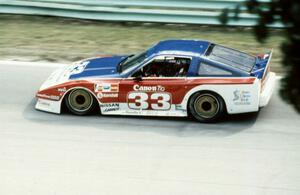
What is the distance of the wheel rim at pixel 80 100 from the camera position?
1019 centimetres

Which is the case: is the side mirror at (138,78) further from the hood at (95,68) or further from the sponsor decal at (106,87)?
the hood at (95,68)

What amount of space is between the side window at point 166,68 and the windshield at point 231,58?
1.35 ft

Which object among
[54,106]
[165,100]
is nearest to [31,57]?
[54,106]

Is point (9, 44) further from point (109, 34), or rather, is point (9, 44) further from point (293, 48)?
point (293, 48)

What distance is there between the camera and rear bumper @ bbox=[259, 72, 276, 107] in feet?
31.9

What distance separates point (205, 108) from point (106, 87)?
1.54 metres

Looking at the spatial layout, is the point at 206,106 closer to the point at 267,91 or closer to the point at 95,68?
the point at 267,91

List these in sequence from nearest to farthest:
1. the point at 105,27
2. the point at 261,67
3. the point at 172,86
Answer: the point at 172,86
the point at 261,67
the point at 105,27

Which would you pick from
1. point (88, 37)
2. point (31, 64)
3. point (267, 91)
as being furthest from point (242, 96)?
point (88, 37)

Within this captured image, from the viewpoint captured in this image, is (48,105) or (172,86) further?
(48,105)

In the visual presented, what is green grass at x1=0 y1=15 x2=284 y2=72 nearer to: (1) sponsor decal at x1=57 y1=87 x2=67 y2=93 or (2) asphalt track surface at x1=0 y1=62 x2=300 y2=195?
(2) asphalt track surface at x1=0 y1=62 x2=300 y2=195

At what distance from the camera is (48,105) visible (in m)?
10.3

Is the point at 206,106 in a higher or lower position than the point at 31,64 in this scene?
lower

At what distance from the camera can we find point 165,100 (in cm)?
984
